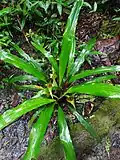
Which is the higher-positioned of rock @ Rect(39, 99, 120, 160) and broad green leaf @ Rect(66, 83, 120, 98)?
broad green leaf @ Rect(66, 83, 120, 98)

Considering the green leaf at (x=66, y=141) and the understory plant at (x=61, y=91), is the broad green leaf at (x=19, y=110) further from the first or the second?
the green leaf at (x=66, y=141)

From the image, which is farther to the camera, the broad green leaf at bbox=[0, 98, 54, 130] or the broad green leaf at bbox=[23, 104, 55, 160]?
the broad green leaf at bbox=[0, 98, 54, 130]

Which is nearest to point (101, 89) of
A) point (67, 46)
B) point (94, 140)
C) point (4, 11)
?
point (94, 140)

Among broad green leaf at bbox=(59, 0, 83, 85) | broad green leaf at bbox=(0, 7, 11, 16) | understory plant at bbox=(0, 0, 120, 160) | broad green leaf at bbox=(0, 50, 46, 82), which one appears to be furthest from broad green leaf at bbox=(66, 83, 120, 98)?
broad green leaf at bbox=(0, 7, 11, 16)

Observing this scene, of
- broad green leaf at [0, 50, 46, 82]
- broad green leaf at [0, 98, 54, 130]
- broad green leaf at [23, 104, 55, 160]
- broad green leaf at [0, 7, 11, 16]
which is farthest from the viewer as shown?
broad green leaf at [0, 7, 11, 16]

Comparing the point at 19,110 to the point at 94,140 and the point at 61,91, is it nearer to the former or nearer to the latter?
the point at 61,91

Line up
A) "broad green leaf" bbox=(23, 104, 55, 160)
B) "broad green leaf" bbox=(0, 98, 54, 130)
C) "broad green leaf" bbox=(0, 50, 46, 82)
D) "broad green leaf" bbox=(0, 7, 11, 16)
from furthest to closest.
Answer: "broad green leaf" bbox=(0, 7, 11, 16) < "broad green leaf" bbox=(0, 50, 46, 82) < "broad green leaf" bbox=(0, 98, 54, 130) < "broad green leaf" bbox=(23, 104, 55, 160)

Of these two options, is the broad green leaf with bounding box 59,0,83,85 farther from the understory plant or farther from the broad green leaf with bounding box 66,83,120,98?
the broad green leaf with bounding box 66,83,120,98

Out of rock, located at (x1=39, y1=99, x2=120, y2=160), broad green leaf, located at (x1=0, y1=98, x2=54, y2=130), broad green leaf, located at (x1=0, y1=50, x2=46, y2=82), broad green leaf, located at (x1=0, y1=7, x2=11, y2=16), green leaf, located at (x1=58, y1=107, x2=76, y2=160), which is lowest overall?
rock, located at (x1=39, y1=99, x2=120, y2=160)
